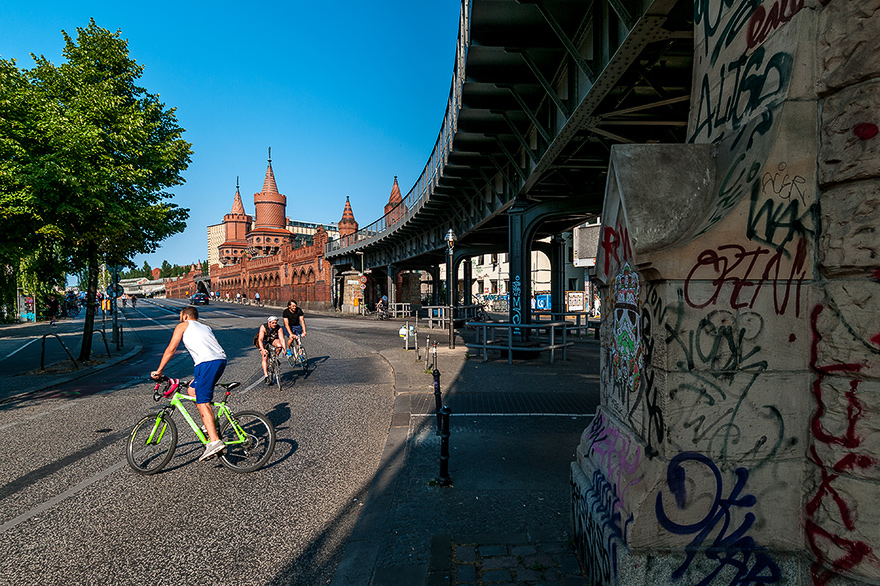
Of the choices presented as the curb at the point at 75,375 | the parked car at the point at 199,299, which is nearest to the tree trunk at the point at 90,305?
the curb at the point at 75,375

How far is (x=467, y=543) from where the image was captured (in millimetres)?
3369

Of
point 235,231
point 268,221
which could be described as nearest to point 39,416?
point 268,221

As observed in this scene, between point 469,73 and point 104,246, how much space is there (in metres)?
12.8

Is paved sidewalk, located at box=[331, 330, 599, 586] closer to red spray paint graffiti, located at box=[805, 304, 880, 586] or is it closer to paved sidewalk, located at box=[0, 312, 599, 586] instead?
paved sidewalk, located at box=[0, 312, 599, 586]

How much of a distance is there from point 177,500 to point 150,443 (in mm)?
1086

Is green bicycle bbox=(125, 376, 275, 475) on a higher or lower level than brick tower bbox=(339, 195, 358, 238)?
lower

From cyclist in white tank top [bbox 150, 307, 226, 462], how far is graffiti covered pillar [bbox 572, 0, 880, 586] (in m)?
4.25

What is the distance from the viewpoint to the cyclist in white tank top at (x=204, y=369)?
5.00 metres

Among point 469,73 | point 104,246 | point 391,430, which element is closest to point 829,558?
point 391,430

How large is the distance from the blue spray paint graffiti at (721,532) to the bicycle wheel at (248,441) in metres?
4.11

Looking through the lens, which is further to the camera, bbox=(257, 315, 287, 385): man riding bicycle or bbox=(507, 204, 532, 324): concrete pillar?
bbox=(507, 204, 532, 324): concrete pillar

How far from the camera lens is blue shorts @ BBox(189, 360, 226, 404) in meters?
5.00

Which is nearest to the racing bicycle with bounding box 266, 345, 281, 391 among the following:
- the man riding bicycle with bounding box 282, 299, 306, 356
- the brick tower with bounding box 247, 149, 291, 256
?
the man riding bicycle with bounding box 282, 299, 306, 356

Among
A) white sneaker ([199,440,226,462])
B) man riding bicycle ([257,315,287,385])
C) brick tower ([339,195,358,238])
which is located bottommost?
white sneaker ([199,440,226,462])
